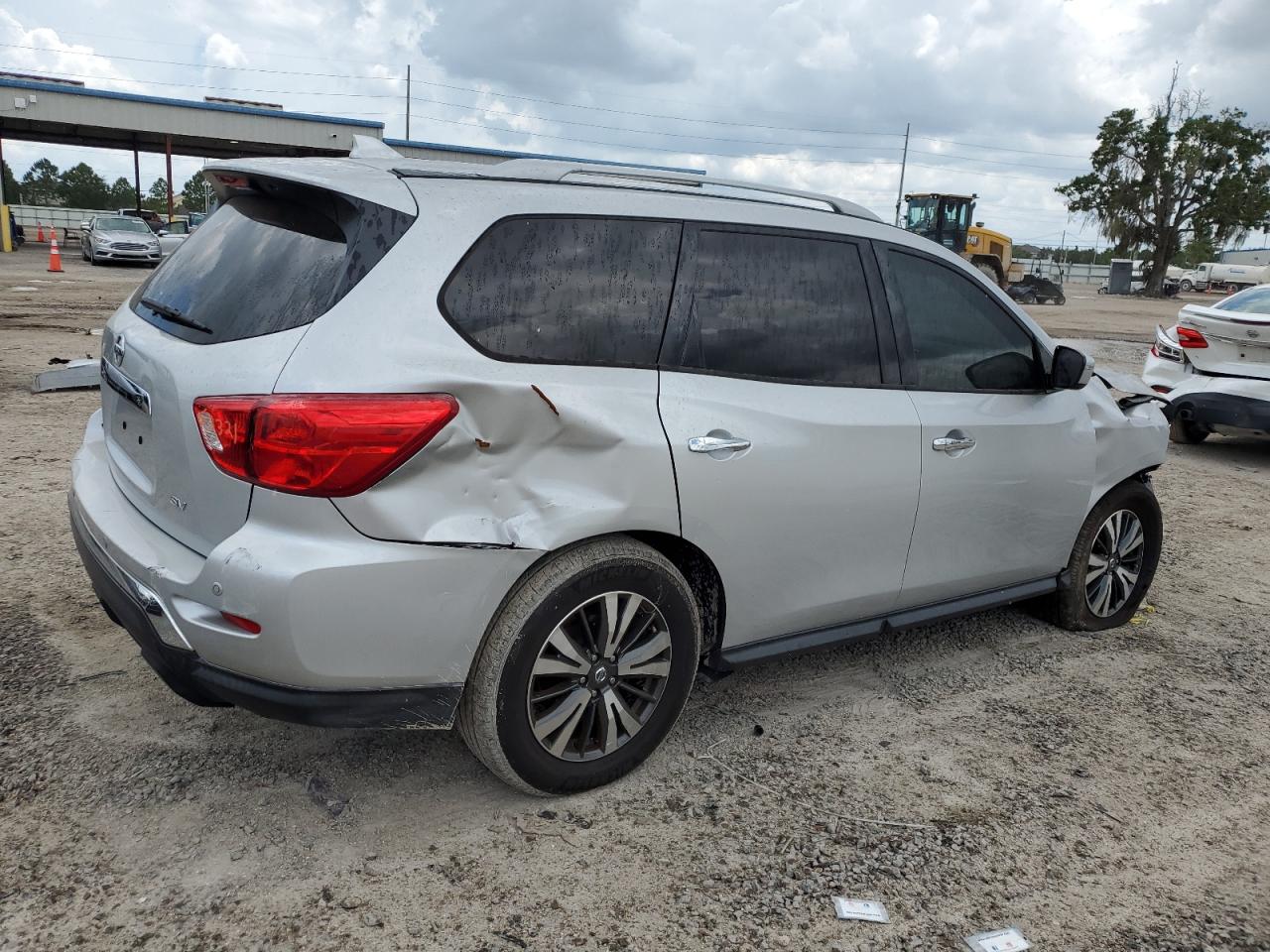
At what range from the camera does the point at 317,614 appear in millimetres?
2400

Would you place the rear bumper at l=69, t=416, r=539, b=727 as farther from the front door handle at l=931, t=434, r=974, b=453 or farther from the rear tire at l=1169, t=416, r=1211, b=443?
the rear tire at l=1169, t=416, r=1211, b=443

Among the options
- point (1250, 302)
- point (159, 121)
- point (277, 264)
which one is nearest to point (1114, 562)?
point (277, 264)

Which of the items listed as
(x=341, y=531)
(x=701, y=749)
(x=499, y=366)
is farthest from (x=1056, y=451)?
(x=341, y=531)

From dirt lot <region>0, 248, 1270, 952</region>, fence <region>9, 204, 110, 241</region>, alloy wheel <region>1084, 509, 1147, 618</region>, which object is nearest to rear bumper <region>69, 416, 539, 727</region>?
dirt lot <region>0, 248, 1270, 952</region>

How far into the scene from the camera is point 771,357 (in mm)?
3219

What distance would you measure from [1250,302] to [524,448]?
7940 mm

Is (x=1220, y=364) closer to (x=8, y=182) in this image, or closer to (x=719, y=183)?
(x=719, y=183)

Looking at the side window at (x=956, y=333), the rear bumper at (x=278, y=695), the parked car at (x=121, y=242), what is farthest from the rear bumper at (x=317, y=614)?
the parked car at (x=121, y=242)

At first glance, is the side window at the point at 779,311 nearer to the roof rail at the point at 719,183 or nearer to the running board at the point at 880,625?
the roof rail at the point at 719,183

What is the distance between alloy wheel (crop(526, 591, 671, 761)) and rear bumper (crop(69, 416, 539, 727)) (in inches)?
10.1

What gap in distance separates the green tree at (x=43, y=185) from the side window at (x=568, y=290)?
4830 inches

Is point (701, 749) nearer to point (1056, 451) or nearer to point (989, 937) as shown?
point (989, 937)

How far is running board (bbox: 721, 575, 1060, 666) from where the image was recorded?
10.8ft

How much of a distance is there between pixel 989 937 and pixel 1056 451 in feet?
6.86
